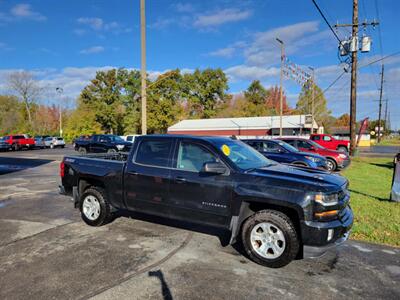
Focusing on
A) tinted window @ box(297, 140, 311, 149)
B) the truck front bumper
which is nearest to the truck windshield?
the truck front bumper

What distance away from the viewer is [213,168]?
3990 mm

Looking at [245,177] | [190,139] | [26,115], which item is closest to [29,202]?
[190,139]

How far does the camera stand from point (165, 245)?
4.53 metres

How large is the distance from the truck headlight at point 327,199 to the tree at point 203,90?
6509cm

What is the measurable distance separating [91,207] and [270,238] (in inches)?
140

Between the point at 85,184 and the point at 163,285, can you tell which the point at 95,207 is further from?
the point at 163,285

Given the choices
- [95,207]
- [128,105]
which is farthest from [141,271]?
[128,105]

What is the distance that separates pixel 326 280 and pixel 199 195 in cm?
201

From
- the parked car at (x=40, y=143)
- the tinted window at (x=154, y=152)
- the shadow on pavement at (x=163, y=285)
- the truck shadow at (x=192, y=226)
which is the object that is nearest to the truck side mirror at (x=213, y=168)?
the tinted window at (x=154, y=152)

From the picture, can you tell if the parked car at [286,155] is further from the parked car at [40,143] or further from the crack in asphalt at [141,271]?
the parked car at [40,143]

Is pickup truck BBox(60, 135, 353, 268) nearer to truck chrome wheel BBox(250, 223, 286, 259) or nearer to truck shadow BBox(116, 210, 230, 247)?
truck chrome wheel BBox(250, 223, 286, 259)

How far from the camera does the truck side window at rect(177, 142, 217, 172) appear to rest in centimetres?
439

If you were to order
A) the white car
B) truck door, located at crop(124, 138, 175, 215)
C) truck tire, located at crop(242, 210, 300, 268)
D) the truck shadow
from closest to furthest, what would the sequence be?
truck tire, located at crop(242, 210, 300, 268), truck door, located at crop(124, 138, 175, 215), the truck shadow, the white car

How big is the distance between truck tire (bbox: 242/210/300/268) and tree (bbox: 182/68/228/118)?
6491 centimetres
